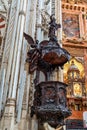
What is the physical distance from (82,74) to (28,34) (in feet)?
23.2

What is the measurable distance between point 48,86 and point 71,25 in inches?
406

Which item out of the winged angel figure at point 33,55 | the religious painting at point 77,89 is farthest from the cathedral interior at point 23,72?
the winged angel figure at point 33,55

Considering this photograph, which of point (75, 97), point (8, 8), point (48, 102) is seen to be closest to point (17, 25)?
point (8, 8)

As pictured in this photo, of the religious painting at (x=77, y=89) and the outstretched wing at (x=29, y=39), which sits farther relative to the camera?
the religious painting at (x=77, y=89)

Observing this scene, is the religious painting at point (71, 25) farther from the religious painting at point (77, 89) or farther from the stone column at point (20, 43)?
the stone column at point (20, 43)

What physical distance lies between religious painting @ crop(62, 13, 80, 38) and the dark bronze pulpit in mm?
7611

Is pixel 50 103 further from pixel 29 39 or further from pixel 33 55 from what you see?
pixel 29 39

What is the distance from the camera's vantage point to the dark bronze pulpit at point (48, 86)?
6.52 metres

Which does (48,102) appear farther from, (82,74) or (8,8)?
(82,74)

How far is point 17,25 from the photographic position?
820 centimetres

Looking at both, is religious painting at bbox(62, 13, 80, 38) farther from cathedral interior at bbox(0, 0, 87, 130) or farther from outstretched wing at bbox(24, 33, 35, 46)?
outstretched wing at bbox(24, 33, 35, 46)

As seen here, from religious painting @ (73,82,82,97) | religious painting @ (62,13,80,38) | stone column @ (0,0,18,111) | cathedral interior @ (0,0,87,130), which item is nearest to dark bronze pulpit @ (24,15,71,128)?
cathedral interior @ (0,0,87,130)

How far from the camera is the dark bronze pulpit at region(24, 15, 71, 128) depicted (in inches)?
257

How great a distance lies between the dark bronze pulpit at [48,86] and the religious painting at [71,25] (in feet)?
25.0
